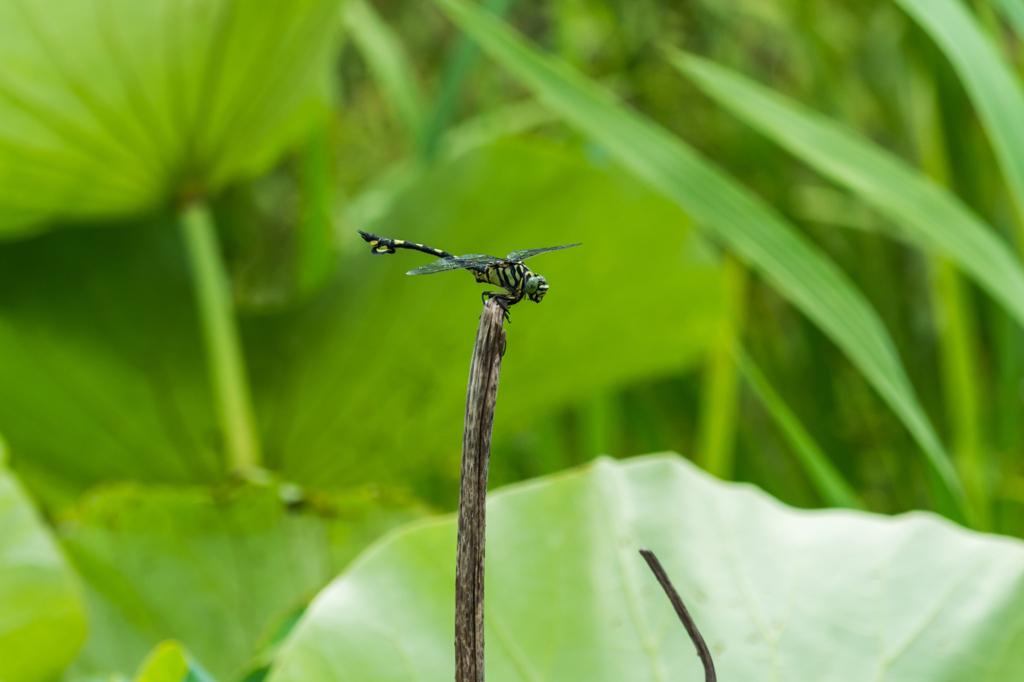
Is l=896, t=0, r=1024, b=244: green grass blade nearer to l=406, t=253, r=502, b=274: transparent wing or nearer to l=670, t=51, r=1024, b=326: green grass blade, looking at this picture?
l=670, t=51, r=1024, b=326: green grass blade

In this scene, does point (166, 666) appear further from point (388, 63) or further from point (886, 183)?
point (388, 63)

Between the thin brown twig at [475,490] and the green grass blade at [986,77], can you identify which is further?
the green grass blade at [986,77]

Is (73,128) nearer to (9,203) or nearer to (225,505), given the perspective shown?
(9,203)

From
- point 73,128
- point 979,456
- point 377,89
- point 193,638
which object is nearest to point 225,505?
point 193,638

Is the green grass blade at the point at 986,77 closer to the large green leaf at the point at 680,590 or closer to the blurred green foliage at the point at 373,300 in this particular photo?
the blurred green foliage at the point at 373,300

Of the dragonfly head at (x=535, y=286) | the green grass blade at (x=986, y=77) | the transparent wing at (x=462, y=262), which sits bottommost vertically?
the dragonfly head at (x=535, y=286)

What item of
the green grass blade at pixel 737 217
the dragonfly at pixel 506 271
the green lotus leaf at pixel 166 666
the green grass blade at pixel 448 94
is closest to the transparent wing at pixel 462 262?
the dragonfly at pixel 506 271

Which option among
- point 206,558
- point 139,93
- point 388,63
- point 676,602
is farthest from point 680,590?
point 388,63
